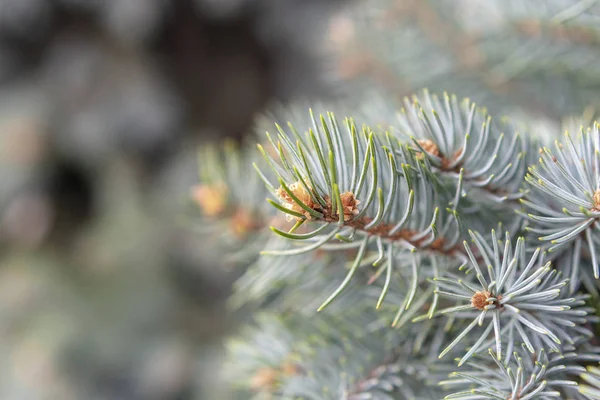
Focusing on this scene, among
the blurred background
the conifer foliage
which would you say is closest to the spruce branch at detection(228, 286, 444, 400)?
A: the conifer foliage

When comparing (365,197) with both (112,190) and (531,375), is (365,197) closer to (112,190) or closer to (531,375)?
(531,375)

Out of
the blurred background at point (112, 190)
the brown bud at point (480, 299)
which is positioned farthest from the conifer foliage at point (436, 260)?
the blurred background at point (112, 190)

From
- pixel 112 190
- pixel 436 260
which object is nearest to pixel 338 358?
pixel 436 260

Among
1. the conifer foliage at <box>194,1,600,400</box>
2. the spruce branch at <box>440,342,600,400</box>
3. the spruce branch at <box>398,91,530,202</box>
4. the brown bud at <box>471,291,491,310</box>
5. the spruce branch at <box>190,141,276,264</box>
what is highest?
the spruce branch at <box>190,141,276,264</box>

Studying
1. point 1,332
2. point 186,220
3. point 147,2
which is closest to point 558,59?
point 186,220

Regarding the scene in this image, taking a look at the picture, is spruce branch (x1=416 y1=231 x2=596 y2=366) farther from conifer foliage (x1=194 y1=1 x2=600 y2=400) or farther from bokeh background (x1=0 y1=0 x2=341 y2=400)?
bokeh background (x1=0 y1=0 x2=341 y2=400)

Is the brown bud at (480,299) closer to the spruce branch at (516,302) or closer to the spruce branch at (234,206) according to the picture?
the spruce branch at (516,302)
